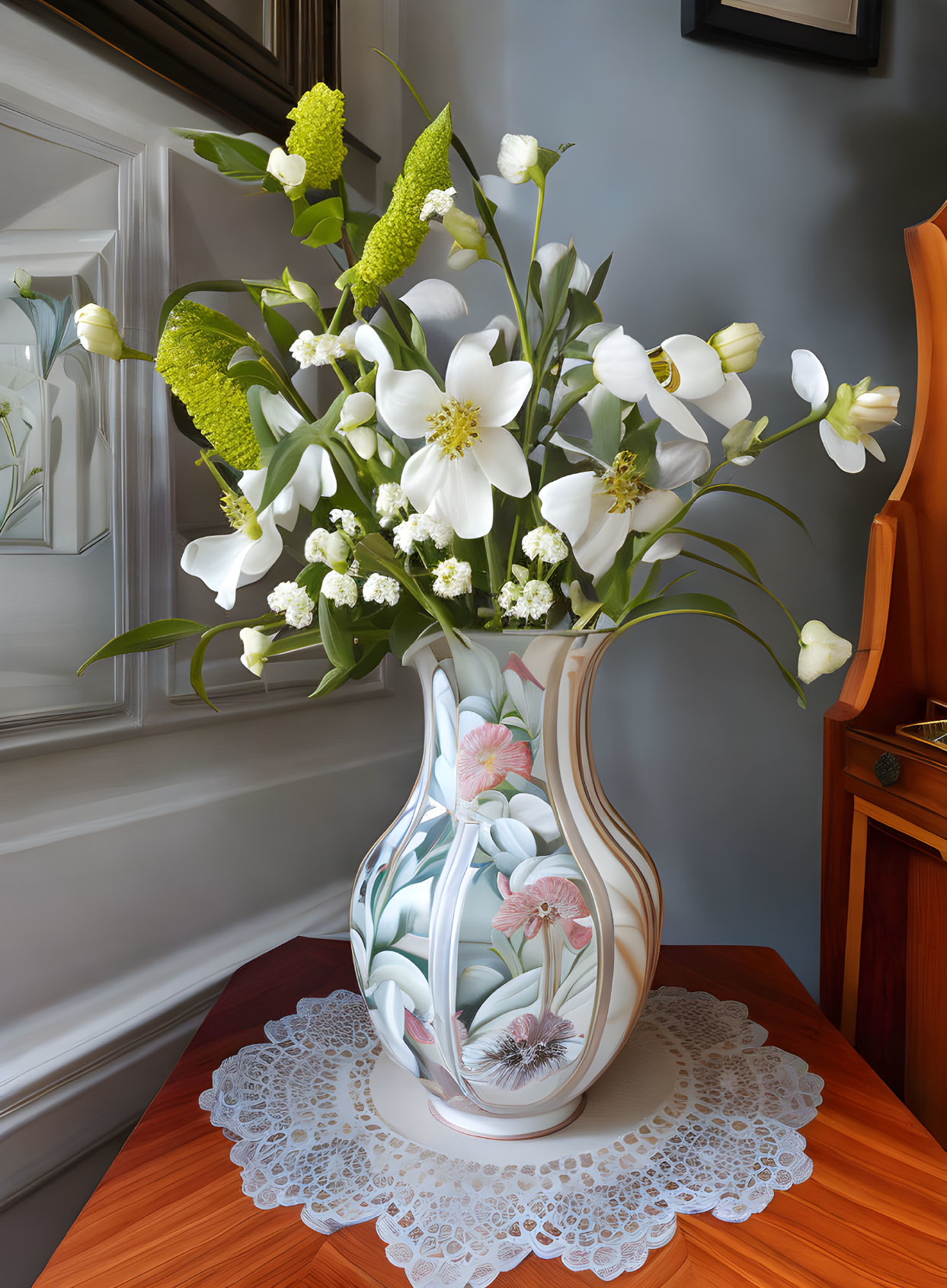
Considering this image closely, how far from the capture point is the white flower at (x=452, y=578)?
51 centimetres

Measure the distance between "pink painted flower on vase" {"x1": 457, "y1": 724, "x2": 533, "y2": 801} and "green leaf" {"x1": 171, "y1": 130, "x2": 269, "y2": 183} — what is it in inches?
16.8

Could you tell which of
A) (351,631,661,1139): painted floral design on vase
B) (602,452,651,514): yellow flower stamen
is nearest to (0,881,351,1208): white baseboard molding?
(351,631,661,1139): painted floral design on vase

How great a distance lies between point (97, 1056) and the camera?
0.73 m

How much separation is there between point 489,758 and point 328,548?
0.18 metres

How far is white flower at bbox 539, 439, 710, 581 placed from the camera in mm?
489

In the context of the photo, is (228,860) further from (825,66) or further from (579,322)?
(825,66)

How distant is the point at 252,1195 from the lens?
54 centimetres

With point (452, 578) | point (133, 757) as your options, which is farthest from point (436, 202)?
point (133, 757)

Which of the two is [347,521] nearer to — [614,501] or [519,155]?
[614,501]

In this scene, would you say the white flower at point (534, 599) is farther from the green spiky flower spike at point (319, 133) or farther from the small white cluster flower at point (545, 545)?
the green spiky flower spike at point (319, 133)

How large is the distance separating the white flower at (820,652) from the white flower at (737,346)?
6.7 inches

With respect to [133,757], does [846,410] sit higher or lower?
higher

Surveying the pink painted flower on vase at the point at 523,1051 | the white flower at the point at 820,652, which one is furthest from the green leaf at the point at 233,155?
the pink painted flower on vase at the point at 523,1051

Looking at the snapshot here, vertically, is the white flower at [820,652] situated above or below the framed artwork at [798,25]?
below
